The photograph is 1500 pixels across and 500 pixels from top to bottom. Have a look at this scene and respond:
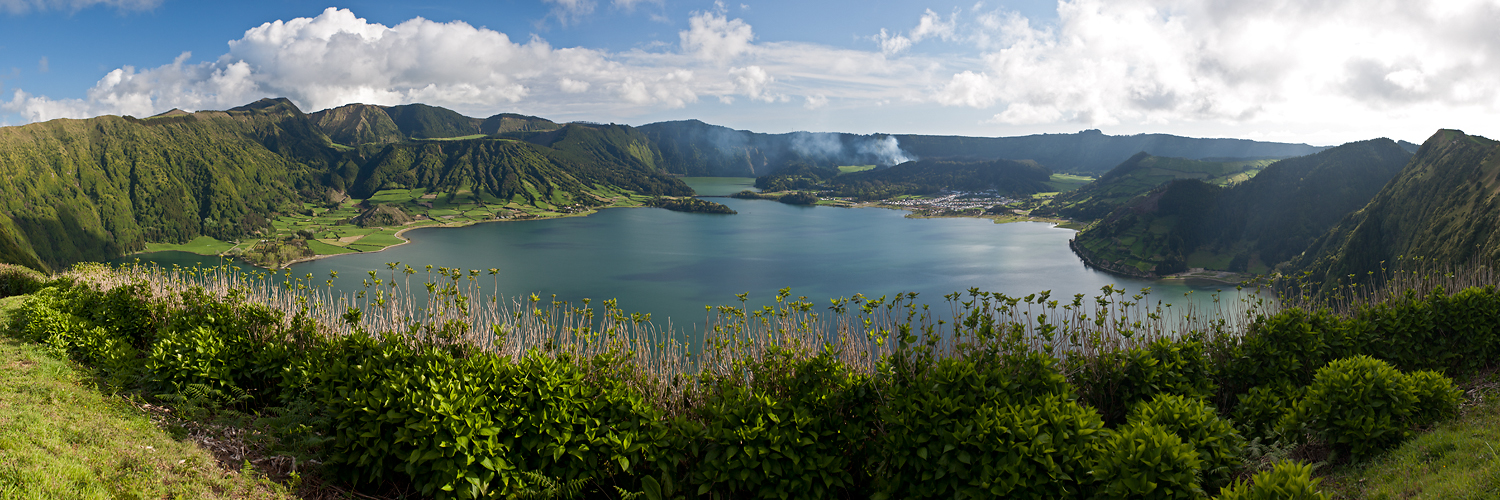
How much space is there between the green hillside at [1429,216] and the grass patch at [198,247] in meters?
161

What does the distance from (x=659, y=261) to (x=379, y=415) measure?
75.3 meters

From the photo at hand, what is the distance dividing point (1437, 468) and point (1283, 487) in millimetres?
2780

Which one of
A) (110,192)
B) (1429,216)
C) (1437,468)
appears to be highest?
(110,192)

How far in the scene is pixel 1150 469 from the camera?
4586 mm

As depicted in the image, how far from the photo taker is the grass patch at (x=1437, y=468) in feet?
16.3

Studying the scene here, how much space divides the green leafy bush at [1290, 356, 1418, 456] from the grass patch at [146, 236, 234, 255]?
14855 centimetres

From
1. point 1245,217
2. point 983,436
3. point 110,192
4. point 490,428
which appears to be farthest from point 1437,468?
point 110,192

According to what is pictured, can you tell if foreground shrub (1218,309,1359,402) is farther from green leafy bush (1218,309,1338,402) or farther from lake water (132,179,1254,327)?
lake water (132,179,1254,327)

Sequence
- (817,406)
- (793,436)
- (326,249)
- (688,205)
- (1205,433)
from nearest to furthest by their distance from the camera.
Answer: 1. (1205,433)
2. (793,436)
3. (817,406)
4. (326,249)
5. (688,205)

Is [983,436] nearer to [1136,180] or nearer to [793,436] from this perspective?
[793,436]

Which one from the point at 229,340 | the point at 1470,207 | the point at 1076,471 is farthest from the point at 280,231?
the point at 1470,207

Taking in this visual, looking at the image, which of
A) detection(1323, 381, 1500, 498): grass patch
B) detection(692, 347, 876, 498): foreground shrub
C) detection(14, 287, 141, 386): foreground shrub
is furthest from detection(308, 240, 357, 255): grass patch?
detection(1323, 381, 1500, 498): grass patch

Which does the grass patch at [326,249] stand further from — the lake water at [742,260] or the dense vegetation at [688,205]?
the dense vegetation at [688,205]

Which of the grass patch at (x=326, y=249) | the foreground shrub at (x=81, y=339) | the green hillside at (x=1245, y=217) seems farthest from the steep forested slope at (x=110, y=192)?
the green hillside at (x=1245, y=217)
